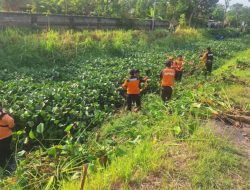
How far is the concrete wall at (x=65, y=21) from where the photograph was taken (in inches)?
655

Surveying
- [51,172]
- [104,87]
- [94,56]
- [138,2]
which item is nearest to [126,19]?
[94,56]

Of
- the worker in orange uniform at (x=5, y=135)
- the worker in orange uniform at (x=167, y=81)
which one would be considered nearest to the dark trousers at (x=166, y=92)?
the worker in orange uniform at (x=167, y=81)

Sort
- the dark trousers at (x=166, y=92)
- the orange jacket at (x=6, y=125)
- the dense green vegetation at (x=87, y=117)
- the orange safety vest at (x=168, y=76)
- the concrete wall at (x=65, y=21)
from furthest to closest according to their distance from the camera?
the concrete wall at (x=65, y=21) → the dark trousers at (x=166, y=92) → the orange safety vest at (x=168, y=76) → the orange jacket at (x=6, y=125) → the dense green vegetation at (x=87, y=117)

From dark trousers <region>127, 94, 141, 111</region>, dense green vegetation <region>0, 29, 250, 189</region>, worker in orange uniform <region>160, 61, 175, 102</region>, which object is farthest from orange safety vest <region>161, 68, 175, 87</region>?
dark trousers <region>127, 94, 141, 111</region>

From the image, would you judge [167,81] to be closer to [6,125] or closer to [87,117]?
[87,117]

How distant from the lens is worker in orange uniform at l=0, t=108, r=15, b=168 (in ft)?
19.7

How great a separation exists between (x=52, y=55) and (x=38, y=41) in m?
1.00

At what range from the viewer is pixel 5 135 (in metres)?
6.15

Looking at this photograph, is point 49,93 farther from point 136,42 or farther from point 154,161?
point 136,42

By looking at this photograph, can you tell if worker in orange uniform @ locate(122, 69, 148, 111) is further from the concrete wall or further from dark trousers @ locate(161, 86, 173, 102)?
the concrete wall

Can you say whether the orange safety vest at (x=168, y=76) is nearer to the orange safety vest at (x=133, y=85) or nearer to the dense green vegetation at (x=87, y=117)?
the dense green vegetation at (x=87, y=117)

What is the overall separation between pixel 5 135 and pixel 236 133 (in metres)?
4.57

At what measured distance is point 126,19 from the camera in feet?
90.3

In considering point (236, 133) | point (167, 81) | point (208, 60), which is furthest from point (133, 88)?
point (208, 60)
